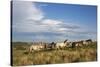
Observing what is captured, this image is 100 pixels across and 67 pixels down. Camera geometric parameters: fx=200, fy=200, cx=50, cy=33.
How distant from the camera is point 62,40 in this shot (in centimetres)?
281

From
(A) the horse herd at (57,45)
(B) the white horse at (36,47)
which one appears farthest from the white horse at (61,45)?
(B) the white horse at (36,47)

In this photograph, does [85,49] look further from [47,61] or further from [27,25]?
[27,25]

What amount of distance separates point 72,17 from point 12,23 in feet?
2.83

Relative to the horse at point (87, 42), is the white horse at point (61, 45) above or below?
below

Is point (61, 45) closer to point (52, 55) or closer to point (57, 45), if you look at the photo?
point (57, 45)

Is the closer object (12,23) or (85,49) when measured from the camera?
(12,23)

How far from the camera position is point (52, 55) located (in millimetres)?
2768

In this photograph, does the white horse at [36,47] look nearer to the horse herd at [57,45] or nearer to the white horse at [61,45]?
the horse herd at [57,45]

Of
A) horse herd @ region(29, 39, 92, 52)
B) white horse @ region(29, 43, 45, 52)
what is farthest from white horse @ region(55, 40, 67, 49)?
white horse @ region(29, 43, 45, 52)

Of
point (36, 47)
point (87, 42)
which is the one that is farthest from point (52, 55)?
point (87, 42)

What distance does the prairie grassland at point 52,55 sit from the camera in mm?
2609
